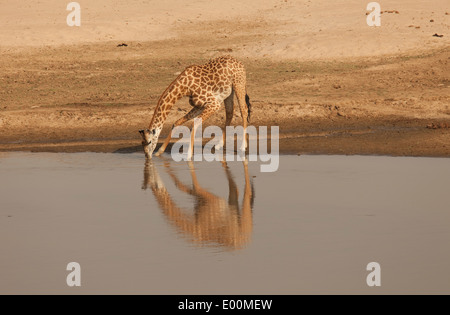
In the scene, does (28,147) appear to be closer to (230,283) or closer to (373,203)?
(373,203)

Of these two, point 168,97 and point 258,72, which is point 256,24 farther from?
point 168,97

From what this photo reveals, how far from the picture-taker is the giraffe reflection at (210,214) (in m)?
10.3

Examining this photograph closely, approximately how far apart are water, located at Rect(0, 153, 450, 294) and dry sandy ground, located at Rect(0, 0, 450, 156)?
3.00 m

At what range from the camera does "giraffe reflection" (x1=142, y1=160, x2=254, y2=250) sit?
10344 mm

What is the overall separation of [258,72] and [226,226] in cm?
1590

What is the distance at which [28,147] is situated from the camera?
62.1 ft

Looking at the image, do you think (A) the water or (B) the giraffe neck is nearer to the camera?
(A) the water

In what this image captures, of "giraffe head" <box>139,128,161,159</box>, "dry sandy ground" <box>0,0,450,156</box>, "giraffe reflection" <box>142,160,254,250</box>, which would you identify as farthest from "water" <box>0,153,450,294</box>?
"dry sandy ground" <box>0,0,450,156</box>

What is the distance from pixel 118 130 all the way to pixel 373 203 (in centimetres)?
965

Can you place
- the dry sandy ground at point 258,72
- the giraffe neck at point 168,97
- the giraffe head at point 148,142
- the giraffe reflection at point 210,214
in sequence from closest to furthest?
the giraffe reflection at point 210,214 < the giraffe head at point 148,142 < the giraffe neck at point 168,97 < the dry sandy ground at point 258,72

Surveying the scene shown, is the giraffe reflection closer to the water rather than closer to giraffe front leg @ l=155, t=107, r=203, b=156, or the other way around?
the water

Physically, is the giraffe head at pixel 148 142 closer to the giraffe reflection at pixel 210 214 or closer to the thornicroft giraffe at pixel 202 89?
the thornicroft giraffe at pixel 202 89

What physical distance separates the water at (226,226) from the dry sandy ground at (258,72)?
300cm

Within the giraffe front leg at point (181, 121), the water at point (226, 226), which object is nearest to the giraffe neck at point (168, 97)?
the giraffe front leg at point (181, 121)
